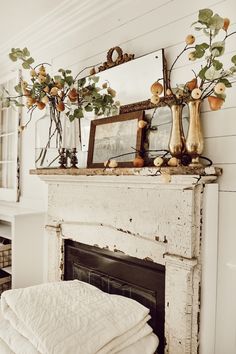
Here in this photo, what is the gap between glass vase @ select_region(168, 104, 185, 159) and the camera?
1370 mm

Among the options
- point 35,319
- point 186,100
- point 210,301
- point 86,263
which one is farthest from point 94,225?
point 186,100

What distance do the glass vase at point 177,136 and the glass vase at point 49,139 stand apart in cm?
92

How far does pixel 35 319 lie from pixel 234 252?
0.93 meters

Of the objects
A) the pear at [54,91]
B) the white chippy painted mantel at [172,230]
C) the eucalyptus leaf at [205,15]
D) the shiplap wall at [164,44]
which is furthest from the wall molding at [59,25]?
the white chippy painted mantel at [172,230]

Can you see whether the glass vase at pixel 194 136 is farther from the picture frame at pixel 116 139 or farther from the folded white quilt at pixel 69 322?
the folded white quilt at pixel 69 322

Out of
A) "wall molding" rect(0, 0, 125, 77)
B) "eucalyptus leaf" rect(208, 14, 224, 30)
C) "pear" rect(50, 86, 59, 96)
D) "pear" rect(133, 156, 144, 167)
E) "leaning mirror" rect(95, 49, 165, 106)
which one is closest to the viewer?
"eucalyptus leaf" rect(208, 14, 224, 30)

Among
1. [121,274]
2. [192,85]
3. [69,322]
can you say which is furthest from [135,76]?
[69,322]

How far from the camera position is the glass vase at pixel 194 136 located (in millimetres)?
1337

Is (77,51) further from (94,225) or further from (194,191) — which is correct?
(194,191)

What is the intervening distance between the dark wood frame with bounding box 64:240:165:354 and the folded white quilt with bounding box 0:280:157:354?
0.13m

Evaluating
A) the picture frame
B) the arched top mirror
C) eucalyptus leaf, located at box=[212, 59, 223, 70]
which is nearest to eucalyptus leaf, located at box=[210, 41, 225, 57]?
eucalyptus leaf, located at box=[212, 59, 223, 70]

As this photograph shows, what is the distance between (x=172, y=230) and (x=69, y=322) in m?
0.60

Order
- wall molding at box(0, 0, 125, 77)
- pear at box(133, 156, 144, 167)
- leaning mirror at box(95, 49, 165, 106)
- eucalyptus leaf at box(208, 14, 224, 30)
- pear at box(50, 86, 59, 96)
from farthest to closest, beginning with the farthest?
wall molding at box(0, 0, 125, 77), pear at box(50, 86, 59, 96), leaning mirror at box(95, 49, 165, 106), pear at box(133, 156, 144, 167), eucalyptus leaf at box(208, 14, 224, 30)

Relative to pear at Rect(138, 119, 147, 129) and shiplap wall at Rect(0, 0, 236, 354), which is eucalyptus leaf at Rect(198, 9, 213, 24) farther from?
pear at Rect(138, 119, 147, 129)
